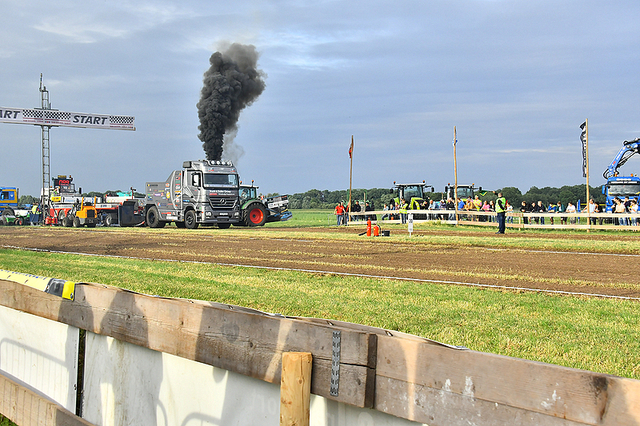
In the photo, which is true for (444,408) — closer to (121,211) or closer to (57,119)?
(121,211)

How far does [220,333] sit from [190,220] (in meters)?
30.4

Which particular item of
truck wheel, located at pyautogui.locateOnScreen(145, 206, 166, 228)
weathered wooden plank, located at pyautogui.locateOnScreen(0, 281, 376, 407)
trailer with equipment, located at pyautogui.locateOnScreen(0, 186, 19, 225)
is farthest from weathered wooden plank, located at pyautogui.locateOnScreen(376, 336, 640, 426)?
trailer with equipment, located at pyautogui.locateOnScreen(0, 186, 19, 225)

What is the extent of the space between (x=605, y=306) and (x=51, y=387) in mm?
6656

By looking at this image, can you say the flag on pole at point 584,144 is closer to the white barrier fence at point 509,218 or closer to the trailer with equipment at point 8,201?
the white barrier fence at point 509,218

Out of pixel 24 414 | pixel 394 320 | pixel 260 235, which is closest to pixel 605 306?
pixel 394 320

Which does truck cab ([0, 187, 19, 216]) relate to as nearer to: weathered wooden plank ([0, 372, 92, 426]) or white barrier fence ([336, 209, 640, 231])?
white barrier fence ([336, 209, 640, 231])

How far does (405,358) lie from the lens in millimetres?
A: 2521

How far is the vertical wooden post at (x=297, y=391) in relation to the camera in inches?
109

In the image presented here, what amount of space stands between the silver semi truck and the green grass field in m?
Answer: 19.3

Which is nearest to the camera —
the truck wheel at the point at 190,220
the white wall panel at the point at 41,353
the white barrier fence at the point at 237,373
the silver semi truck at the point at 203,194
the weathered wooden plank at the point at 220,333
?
the white barrier fence at the point at 237,373

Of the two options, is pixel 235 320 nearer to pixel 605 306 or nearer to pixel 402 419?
pixel 402 419

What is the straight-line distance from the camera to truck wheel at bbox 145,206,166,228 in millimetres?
35562

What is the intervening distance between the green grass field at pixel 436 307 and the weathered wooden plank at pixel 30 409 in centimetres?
355

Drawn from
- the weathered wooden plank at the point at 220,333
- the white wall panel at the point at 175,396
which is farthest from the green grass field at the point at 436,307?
the weathered wooden plank at the point at 220,333
